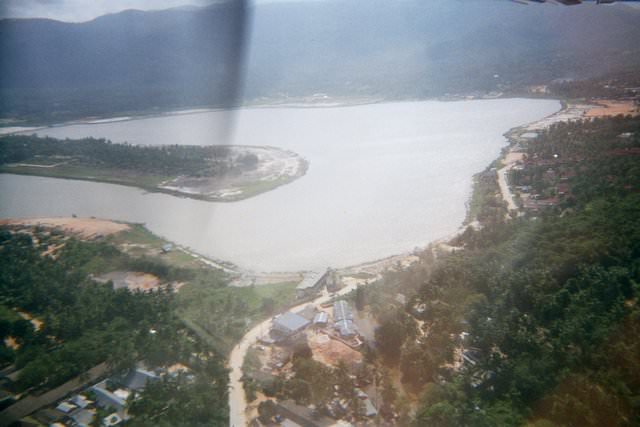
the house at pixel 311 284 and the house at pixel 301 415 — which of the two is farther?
the house at pixel 311 284

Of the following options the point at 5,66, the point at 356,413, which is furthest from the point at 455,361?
the point at 5,66

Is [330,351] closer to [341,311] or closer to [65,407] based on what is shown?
[341,311]

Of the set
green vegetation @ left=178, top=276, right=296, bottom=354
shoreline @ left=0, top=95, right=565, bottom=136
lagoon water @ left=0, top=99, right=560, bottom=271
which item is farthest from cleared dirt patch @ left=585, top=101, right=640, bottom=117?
green vegetation @ left=178, top=276, right=296, bottom=354

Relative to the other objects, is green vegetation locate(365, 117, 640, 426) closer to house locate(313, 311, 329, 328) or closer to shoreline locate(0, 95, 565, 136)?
house locate(313, 311, 329, 328)

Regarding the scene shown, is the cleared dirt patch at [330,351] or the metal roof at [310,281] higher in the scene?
the metal roof at [310,281]

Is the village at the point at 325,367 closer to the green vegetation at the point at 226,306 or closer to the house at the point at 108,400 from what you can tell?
the green vegetation at the point at 226,306

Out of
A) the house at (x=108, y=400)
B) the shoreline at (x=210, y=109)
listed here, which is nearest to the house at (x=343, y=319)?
the house at (x=108, y=400)
